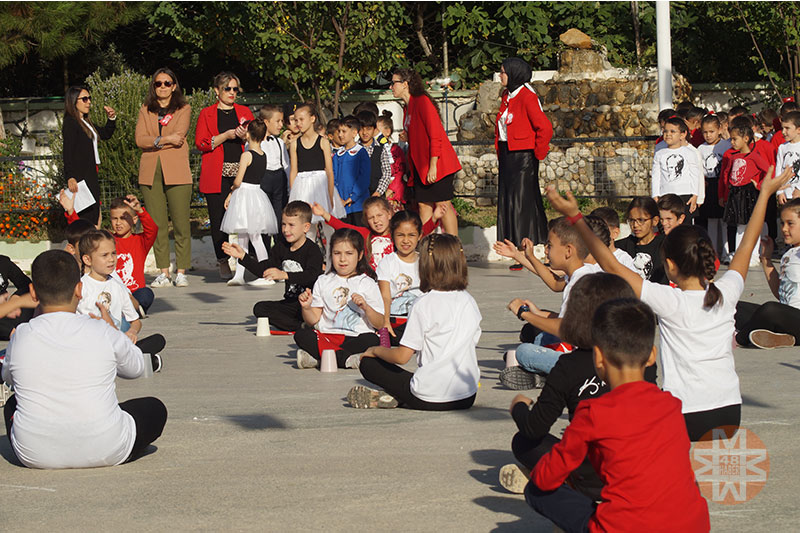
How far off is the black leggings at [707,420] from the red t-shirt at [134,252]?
657 centimetres

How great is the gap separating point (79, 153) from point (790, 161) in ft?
27.7

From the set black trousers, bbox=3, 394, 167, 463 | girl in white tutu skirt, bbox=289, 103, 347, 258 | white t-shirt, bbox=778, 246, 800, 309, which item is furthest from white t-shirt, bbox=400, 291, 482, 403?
girl in white tutu skirt, bbox=289, 103, 347, 258

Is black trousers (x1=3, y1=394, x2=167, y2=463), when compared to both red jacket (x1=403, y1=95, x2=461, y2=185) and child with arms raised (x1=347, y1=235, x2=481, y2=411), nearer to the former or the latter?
child with arms raised (x1=347, y1=235, x2=481, y2=411)

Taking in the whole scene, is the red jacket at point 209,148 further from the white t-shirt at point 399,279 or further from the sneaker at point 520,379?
the sneaker at point 520,379

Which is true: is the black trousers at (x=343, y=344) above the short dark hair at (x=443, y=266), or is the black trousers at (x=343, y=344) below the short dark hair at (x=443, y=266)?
below

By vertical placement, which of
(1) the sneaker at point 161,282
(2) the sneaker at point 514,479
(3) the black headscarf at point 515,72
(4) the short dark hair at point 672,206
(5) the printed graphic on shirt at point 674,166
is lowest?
(2) the sneaker at point 514,479

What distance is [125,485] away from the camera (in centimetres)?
529

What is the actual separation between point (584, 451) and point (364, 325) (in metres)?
4.64

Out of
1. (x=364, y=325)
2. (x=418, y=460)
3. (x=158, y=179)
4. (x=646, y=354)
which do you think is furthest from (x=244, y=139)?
(x=646, y=354)

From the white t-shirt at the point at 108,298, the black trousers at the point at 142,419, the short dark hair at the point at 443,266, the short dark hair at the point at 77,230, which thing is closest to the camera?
the black trousers at the point at 142,419

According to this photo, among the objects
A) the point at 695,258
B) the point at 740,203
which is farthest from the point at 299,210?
the point at 740,203

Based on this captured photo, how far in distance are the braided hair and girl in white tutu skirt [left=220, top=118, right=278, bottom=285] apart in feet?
26.9

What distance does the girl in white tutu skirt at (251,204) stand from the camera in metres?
13.2

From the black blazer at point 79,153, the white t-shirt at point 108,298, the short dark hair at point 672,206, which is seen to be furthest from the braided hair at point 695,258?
the black blazer at point 79,153
